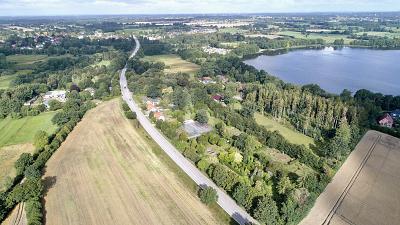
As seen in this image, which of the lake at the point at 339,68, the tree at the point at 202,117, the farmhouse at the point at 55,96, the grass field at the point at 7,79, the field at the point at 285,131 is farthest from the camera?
the lake at the point at 339,68

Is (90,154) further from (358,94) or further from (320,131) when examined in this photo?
(358,94)

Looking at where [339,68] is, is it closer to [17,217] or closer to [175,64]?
[175,64]

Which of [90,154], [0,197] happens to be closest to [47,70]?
[90,154]

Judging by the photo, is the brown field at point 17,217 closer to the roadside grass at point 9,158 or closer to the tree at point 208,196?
the roadside grass at point 9,158

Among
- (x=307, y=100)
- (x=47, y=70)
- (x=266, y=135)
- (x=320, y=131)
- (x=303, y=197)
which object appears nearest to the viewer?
(x=303, y=197)

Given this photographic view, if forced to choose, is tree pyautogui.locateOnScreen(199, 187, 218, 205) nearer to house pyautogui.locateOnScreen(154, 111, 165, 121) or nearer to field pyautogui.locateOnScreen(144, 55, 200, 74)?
house pyautogui.locateOnScreen(154, 111, 165, 121)

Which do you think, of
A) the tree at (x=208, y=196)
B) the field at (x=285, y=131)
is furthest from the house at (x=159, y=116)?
the tree at (x=208, y=196)
